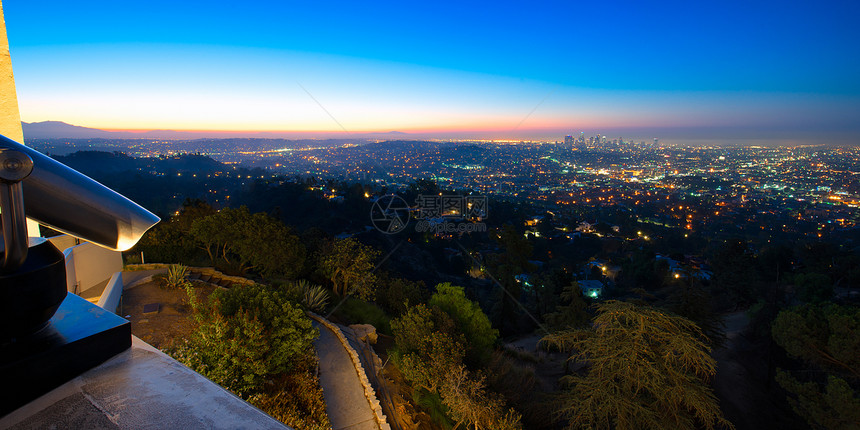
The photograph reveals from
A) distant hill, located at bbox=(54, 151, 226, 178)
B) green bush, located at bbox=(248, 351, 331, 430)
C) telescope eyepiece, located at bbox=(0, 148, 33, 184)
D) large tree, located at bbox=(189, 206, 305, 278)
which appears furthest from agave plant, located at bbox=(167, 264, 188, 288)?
distant hill, located at bbox=(54, 151, 226, 178)

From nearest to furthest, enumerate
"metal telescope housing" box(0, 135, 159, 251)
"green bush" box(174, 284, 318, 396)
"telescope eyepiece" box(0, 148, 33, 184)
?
1. "telescope eyepiece" box(0, 148, 33, 184)
2. "metal telescope housing" box(0, 135, 159, 251)
3. "green bush" box(174, 284, 318, 396)

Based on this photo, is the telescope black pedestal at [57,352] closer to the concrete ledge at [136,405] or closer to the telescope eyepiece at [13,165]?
the concrete ledge at [136,405]

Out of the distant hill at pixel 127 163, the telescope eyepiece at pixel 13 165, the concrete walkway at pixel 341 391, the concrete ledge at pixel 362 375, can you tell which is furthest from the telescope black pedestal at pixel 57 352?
the distant hill at pixel 127 163

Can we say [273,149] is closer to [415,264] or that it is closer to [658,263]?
[415,264]

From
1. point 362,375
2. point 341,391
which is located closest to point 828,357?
point 362,375

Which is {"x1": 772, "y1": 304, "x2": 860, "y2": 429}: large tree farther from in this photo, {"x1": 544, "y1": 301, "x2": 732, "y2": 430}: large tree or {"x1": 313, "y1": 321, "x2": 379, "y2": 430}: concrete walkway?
{"x1": 313, "y1": 321, "x2": 379, "y2": 430}: concrete walkway

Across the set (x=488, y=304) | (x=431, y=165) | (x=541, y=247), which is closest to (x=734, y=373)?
(x=488, y=304)
